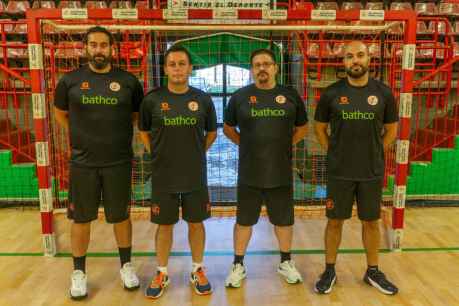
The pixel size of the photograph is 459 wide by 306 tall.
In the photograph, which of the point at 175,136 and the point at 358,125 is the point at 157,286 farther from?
the point at 358,125

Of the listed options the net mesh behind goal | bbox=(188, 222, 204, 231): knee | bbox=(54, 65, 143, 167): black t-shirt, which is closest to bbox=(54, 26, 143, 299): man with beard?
bbox=(54, 65, 143, 167): black t-shirt

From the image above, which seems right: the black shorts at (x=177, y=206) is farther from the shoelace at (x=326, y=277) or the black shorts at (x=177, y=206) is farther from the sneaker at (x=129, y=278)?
the shoelace at (x=326, y=277)

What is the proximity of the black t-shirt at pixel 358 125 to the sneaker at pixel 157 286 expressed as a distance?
1459mm

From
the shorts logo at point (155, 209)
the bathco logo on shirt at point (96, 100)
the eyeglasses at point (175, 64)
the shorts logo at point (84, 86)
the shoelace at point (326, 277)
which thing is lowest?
the shoelace at point (326, 277)

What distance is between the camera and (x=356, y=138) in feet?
9.83

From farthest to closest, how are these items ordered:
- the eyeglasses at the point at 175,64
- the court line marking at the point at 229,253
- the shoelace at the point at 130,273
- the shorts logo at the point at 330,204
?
the court line marking at the point at 229,253 < the shoelace at the point at 130,273 < the shorts logo at the point at 330,204 < the eyeglasses at the point at 175,64

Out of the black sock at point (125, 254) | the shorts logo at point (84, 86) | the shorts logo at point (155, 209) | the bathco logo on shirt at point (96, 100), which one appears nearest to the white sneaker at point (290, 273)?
the shorts logo at point (155, 209)

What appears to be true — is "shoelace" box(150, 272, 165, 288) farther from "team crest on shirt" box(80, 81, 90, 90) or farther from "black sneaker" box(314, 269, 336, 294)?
"team crest on shirt" box(80, 81, 90, 90)

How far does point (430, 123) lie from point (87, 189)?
5430 millimetres

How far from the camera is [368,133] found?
9.80ft

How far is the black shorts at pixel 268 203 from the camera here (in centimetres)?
318

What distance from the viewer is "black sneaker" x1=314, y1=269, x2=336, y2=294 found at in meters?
3.15

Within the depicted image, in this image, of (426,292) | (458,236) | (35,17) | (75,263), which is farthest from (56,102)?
(458,236)

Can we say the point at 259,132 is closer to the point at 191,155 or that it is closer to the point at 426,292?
the point at 191,155
